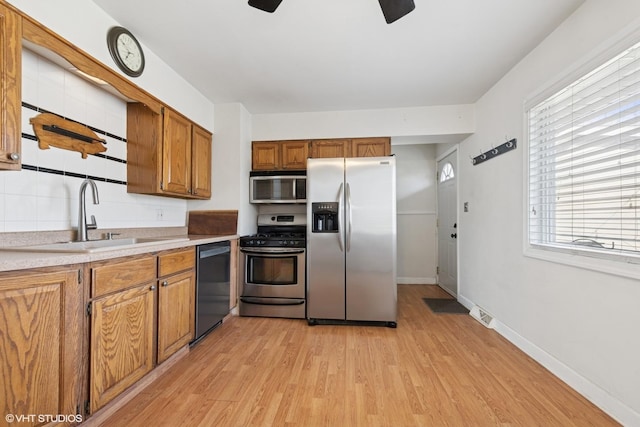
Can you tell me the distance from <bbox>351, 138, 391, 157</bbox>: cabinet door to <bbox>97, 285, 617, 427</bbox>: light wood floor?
203 cm

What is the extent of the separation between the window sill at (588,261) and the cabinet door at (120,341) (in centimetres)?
269

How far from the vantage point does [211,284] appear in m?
2.51

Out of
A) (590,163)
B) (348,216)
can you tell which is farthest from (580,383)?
(348,216)

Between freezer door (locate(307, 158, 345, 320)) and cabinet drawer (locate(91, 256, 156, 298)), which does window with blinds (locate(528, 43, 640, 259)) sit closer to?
freezer door (locate(307, 158, 345, 320))

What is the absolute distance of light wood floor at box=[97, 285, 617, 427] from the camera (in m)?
1.50

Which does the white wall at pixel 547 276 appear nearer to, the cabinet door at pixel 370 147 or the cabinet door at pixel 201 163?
the cabinet door at pixel 370 147

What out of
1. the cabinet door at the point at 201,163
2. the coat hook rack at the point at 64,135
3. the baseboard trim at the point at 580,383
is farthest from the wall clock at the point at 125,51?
the baseboard trim at the point at 580,383

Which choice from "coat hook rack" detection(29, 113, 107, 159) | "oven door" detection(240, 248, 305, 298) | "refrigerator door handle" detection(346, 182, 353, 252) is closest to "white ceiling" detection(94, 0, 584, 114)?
"coat hook rack" detection(29, 113, 107, 159)

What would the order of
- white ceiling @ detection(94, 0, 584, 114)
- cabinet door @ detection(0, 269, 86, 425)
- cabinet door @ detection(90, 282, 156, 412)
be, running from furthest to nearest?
white ceiling @ detection(94, 0, 584, 114), cabinet door @ detection(90, 282, 156, 412), cabinet door @ detection(0, 269, 86, 425)

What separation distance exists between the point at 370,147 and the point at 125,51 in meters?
2.49

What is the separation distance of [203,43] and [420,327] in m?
3.19

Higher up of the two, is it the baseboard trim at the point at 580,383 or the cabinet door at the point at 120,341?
the cabinet door at the point at 120,341

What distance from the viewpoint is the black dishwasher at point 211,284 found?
7.59 feet

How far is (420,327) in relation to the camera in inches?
109
